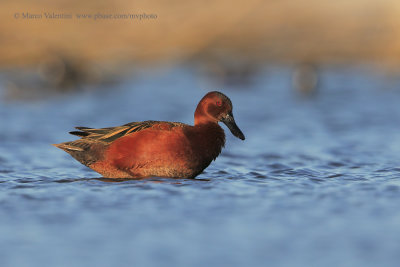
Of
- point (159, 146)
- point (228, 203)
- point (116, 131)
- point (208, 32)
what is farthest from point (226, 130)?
point (208, 32)

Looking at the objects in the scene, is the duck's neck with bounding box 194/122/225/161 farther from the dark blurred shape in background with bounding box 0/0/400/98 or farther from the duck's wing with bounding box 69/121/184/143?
the dark blurred shape in background with bounding box 0/0/400/98

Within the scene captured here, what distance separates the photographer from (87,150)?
808 centimetres

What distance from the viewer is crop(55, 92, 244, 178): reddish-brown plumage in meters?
7.60

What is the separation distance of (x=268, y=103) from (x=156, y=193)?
9473 mm

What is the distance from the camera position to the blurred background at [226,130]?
546 centimetres

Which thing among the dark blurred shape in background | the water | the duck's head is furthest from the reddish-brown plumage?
the dark blurred shape in background

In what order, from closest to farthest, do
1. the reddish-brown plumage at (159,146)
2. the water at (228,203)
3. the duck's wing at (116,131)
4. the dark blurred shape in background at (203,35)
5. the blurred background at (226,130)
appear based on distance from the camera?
1. the water at (228,203)
2. the blurred background at (226,130)
3. the reddish-brown plumage at (159,146)
4. the duck's wing at (116,131)
5. the dark blurred shape in background at (203,35)

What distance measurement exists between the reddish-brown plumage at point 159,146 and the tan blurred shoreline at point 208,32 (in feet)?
42.3

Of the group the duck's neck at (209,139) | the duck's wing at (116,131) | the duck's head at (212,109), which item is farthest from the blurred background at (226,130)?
the duck's head at (212,109)

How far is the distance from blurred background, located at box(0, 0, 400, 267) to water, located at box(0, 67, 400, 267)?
0.08ft

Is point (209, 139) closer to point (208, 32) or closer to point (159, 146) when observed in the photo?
point (159, 146)

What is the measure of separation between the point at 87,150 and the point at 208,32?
1527 cm

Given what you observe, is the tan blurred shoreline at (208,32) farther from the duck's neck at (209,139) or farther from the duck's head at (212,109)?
the duck's neck at (209,139)

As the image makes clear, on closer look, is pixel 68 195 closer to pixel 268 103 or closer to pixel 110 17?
pixel 268 103
